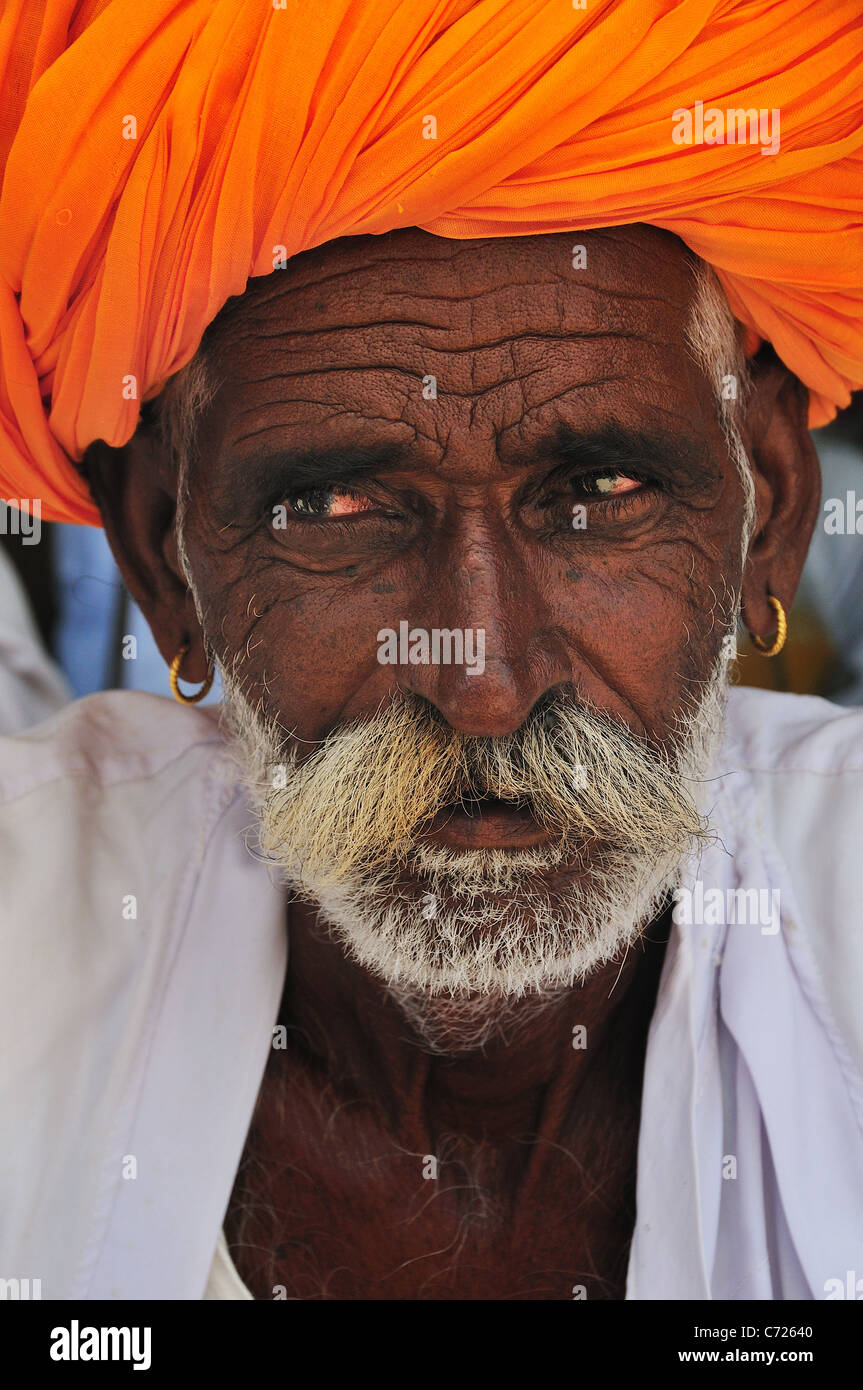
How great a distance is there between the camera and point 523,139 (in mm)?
1560

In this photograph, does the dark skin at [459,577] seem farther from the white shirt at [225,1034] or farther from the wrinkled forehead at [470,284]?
the white shirt at [225,1034]

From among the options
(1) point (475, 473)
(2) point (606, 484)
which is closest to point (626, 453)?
(2) point (606, 484)

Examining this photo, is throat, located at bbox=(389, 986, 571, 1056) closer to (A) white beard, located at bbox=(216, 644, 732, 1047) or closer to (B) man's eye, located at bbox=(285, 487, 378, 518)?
(A) white beard, located at bbox=(216, 644, 732, 1047)

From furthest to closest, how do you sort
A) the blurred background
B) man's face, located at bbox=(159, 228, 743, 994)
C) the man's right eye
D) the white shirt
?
1. the blurred background
2. the white shirt
3. the man's right eye
4. man's face, located at bbox=(159, 228, 743, 994)

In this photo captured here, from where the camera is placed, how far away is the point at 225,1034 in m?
2.04

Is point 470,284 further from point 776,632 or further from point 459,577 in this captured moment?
point 776,632

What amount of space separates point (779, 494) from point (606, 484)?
497 mm

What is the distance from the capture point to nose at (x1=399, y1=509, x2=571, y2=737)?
5.19 ft

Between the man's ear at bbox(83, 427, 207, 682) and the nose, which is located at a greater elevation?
the man's ear at bbox(83, 427, 207, 682)

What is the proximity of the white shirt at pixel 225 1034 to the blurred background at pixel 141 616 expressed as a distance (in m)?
1.07

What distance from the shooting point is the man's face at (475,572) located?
1.65m

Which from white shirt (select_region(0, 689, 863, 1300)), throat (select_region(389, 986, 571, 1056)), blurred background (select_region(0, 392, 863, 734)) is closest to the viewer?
white shirt (select_region(0, 689, 863, 1300))

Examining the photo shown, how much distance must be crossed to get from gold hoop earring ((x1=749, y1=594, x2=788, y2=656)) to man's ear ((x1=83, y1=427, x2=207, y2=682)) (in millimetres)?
929

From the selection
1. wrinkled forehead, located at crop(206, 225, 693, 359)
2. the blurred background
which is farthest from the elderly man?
the blurred background
